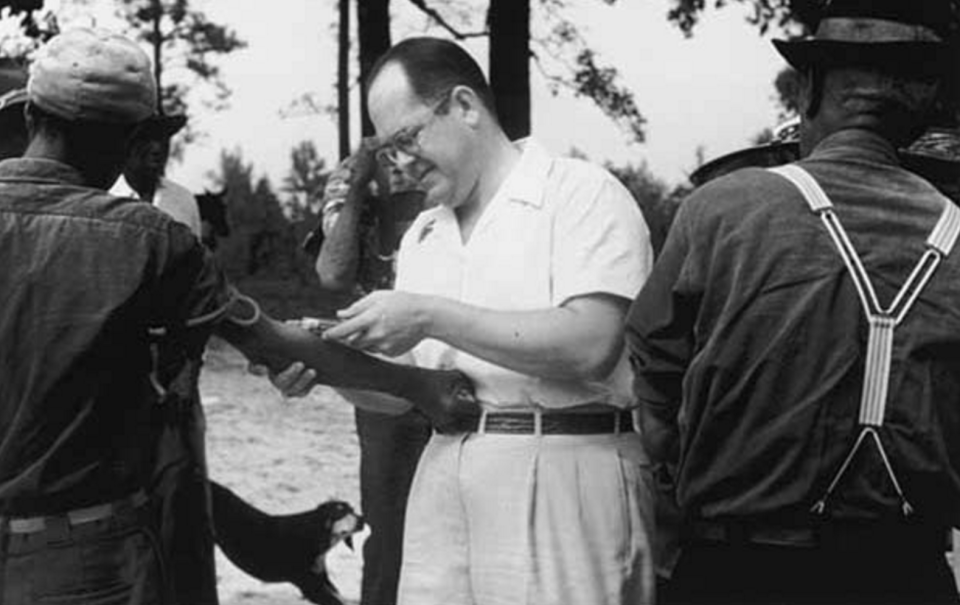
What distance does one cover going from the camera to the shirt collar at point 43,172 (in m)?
3.23

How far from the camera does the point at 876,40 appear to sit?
9.93 feet

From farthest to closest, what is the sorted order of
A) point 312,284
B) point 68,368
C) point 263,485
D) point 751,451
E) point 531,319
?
point 312,284, point 263,485, point 531,319, point 68,368, point 751,451

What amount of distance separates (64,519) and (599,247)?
1.29m

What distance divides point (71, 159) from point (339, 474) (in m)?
6.57

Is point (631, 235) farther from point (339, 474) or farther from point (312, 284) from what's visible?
point (312, 284)

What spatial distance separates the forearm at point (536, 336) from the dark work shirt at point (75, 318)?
0.54 meters

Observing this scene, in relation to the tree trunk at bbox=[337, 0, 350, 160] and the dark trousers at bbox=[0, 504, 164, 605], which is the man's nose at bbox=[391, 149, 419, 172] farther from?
the tree trunk at bbox=[337, 0, 350, 160]

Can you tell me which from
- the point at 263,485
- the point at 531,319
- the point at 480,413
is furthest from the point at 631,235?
the point at 263,485

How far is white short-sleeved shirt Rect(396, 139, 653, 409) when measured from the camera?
3.46m

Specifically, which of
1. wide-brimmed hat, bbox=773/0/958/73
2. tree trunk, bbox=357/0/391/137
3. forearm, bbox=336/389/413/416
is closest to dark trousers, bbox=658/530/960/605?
wide-brimmed hat, bbox=773/0/958/73

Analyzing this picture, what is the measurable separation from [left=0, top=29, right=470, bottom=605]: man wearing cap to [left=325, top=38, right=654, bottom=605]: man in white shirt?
52cm

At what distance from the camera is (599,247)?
3.45 metres

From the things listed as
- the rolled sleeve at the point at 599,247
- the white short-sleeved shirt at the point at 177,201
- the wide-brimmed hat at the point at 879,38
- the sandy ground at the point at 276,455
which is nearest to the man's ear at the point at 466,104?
the rolled sleeve at the point at 599,247

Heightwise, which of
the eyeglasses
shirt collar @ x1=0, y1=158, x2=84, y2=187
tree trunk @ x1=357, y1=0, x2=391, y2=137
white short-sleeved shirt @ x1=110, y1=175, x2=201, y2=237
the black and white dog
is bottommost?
the black and white dog
